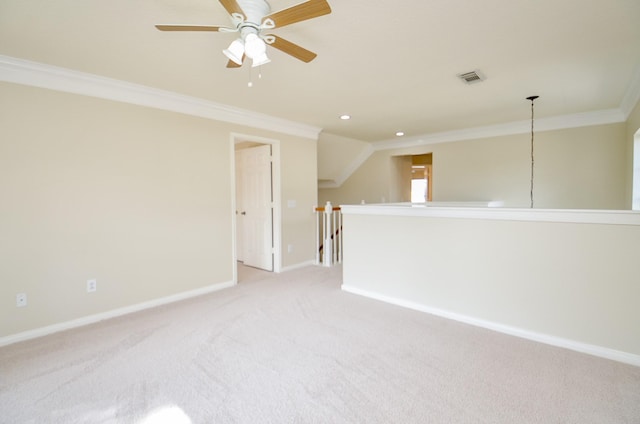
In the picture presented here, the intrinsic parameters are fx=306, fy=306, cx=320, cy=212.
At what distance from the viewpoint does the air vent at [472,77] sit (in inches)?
114

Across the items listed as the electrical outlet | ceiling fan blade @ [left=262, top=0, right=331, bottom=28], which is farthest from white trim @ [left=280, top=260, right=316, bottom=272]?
ceiling fan blade @ [left=262, top=0, right=331, bottom=28]

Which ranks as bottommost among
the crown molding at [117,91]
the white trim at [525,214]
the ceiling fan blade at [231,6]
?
the white trim at [525,214]

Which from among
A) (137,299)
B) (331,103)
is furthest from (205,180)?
(331,103)

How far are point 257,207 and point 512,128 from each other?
4478 mm

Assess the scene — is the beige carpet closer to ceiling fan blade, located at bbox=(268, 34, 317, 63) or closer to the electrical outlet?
the electrical outlet

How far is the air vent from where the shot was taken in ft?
9.53

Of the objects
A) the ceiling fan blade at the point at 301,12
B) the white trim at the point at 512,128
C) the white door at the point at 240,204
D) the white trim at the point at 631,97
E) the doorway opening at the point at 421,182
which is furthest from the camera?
the doorway opening at the point at 421,182

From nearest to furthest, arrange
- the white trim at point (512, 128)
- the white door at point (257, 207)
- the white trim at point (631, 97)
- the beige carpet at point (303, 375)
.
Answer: the beige carpet at point (303, 375), the white trim at point (631, 97), the white trim at point (512, 128), the white door at point (257, 207)

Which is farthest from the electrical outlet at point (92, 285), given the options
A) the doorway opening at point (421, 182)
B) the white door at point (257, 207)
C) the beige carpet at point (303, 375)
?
the doorway opening at point (421, 182)

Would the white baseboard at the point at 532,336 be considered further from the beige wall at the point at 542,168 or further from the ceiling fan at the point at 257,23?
the beige wall at the point at 542,168

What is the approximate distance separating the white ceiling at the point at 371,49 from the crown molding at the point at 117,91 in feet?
0.43

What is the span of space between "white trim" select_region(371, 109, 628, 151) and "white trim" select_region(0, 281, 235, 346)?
4545 millimetres

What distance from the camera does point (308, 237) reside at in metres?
5.36

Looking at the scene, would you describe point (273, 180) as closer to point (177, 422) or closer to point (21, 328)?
point (21, 328)
